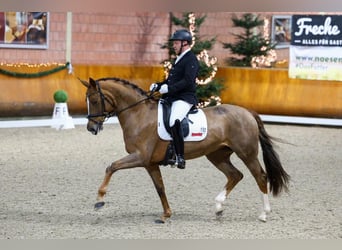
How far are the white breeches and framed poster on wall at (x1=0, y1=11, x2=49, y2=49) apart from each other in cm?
962

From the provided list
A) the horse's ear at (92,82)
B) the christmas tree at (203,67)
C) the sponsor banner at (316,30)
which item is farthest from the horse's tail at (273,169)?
the sponsor banner at (316,30)

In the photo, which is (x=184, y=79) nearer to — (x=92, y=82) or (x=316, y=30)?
(x=92, y=82)

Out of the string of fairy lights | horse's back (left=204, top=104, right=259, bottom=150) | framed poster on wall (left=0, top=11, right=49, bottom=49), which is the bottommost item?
the string of fairy lights

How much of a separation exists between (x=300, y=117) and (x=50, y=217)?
10.6m

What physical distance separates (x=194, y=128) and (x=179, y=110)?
26cm

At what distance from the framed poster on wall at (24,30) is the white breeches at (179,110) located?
9.62m

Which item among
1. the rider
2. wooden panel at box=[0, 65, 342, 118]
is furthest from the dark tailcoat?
wooden panel at box=[0, 65, 342, 118]

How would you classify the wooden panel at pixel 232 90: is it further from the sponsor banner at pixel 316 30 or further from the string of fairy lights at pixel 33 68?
the sponsor banner at pixel 316 30

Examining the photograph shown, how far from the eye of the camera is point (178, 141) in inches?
277

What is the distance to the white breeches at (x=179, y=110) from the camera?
22.9ft

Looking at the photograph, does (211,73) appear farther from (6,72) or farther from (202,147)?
(202,147)

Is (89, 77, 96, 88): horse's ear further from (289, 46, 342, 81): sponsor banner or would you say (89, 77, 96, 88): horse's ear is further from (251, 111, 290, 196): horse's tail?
(289, 46, 342, 81): sponsor banner

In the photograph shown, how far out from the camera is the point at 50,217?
Result: 23.3ft

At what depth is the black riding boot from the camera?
6992mm
